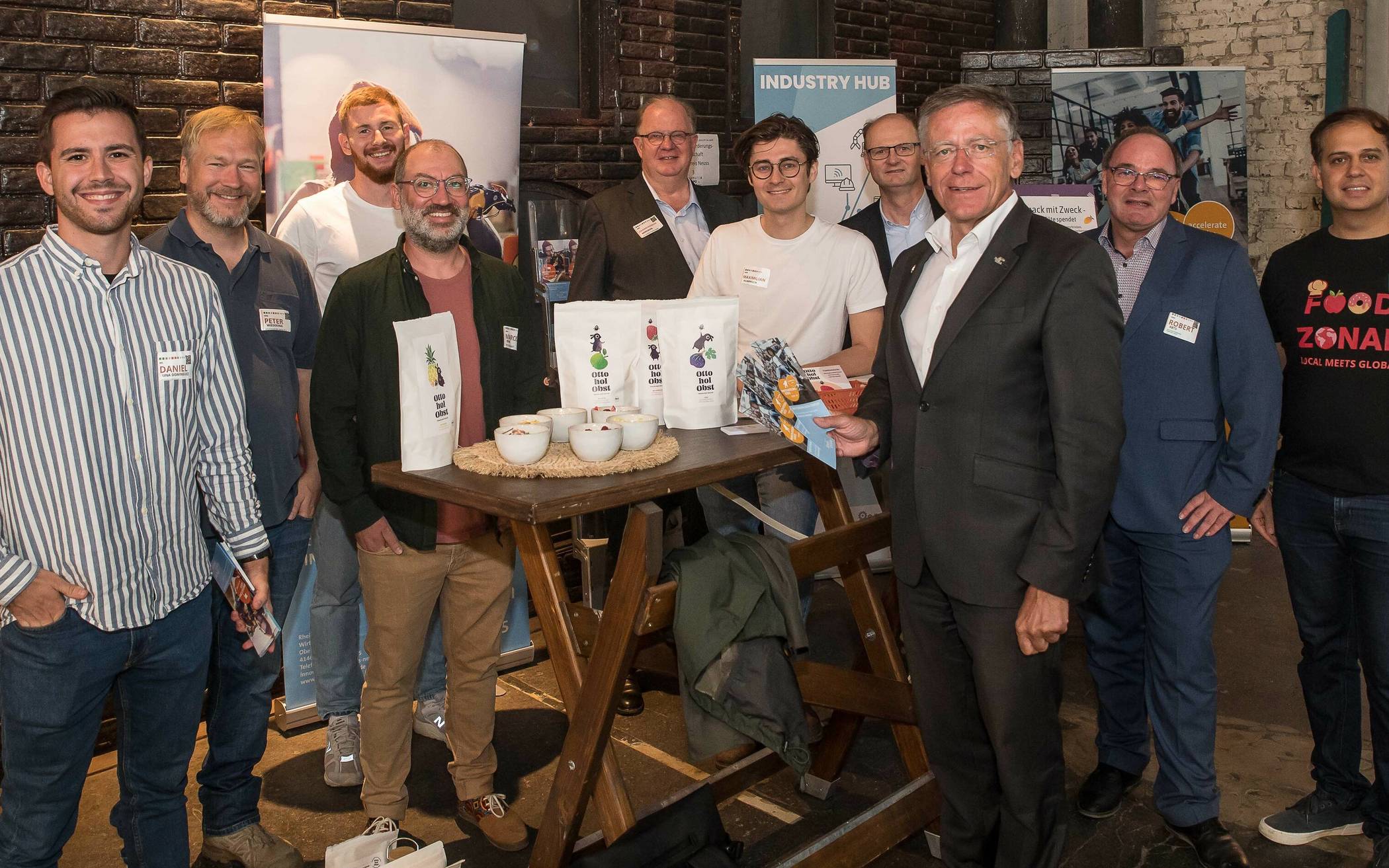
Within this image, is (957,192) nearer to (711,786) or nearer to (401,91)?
(711,786)

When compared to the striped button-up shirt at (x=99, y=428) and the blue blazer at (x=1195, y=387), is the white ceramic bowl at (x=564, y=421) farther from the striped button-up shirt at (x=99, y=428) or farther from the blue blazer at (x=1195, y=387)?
the blue blazer at (x=1195, y=387)

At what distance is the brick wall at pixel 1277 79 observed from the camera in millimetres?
7090

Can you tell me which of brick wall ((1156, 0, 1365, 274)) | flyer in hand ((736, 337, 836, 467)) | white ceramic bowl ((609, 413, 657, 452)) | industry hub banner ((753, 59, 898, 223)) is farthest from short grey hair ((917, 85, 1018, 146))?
brick wall ((1156, 0, 1365, 274))

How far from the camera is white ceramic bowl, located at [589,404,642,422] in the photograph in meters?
2.45

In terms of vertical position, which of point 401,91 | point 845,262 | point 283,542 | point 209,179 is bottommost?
point 283,542

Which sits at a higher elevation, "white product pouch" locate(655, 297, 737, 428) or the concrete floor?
"white product pouch" locate(655, 297, 737, 428)

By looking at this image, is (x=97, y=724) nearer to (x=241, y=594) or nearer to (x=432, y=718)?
(x=241, y=594)

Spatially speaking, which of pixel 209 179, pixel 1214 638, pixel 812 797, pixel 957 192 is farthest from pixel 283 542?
pixel 1214 638

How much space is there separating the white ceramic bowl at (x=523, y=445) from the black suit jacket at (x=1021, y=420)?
0.77 m

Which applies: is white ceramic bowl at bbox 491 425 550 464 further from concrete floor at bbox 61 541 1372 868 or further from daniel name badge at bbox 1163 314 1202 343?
daniel name badge at bbox 1163 314 1202 343

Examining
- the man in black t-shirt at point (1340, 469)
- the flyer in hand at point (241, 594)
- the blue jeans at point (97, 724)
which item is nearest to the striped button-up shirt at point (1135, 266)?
the man in black t-shirt at point (1340, 469)

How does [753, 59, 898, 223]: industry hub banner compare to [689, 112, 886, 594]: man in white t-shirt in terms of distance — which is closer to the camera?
[689, 112, 886, 594]: man in white t-shirt

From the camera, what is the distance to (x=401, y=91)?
12.5ft

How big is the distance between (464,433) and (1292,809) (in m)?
2.37
